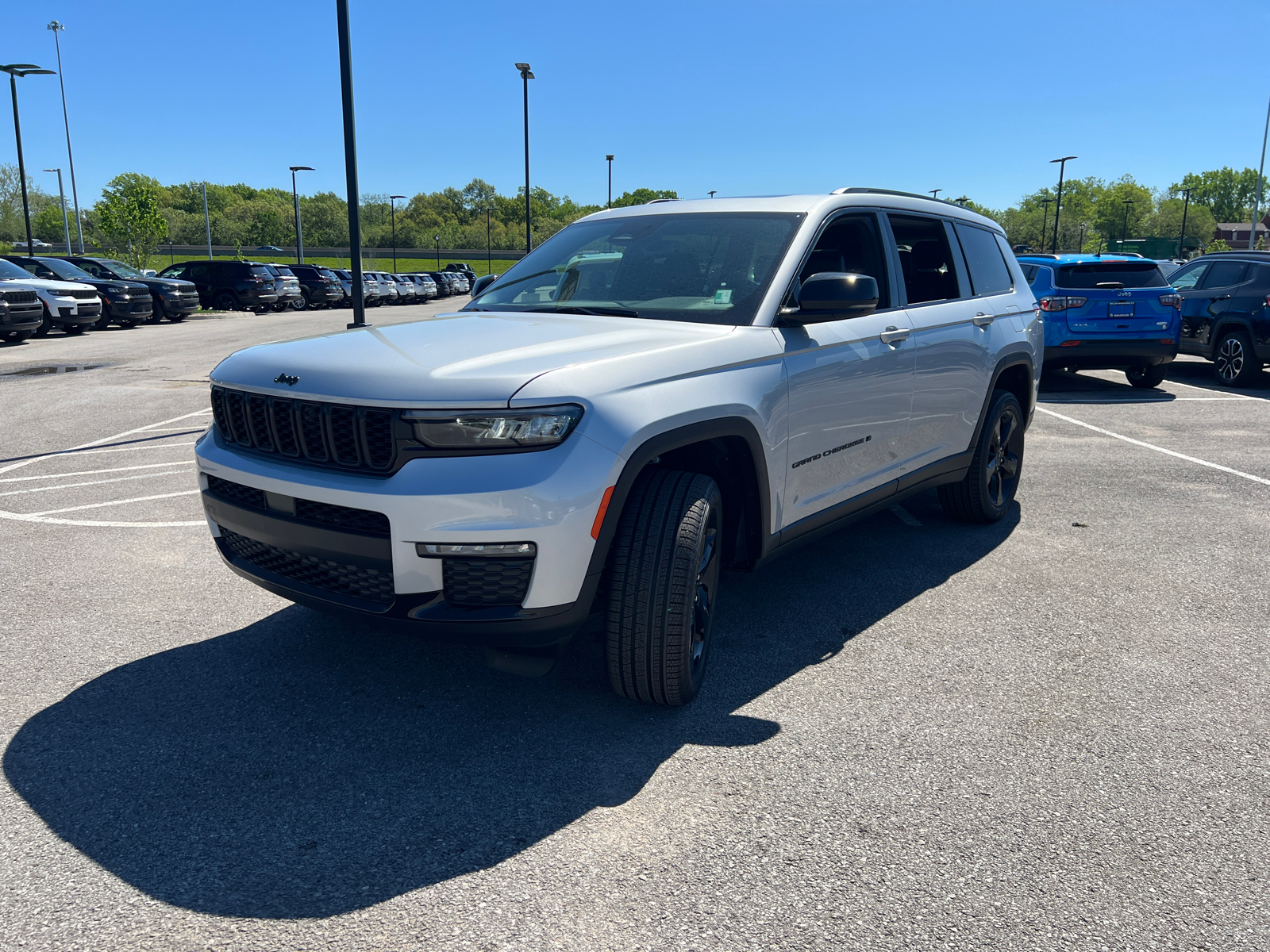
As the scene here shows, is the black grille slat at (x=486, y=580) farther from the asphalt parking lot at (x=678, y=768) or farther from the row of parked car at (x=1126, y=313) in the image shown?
the row of parked car at (x=1126, y=313)

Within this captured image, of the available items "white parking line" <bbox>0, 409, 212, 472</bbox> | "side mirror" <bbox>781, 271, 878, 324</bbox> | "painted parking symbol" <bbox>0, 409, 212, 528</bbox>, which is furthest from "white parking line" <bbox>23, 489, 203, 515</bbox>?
"side mirror" <bbox>781, 271, 878, 324</bbox>

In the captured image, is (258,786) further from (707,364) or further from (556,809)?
(707,364)

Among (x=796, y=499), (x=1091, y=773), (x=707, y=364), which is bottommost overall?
(x=1091, y=773)

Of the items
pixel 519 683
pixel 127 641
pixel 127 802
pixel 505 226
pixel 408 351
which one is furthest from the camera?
pixel 505 226

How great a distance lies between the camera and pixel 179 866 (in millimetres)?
2539

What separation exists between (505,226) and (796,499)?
136896mm

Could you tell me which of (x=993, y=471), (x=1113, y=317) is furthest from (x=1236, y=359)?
(x=993, y=471)

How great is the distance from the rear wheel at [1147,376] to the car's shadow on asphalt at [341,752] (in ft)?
33.9

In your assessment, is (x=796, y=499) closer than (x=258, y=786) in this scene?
No

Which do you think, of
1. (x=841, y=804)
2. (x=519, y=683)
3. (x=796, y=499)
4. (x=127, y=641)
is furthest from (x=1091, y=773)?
(x=127, y=641)

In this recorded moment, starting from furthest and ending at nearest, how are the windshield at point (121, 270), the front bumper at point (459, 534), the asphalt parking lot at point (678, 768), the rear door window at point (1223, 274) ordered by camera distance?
the windshield at point (121, 270), the rear door window at point (1223, 274), the front bumper at point (459, 534), the asphalt parking lot at point (678, 768)

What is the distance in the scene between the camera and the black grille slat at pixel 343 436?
3.04 meters

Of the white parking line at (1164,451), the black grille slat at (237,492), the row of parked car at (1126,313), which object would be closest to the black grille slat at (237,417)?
the black grille slat at (237,492)

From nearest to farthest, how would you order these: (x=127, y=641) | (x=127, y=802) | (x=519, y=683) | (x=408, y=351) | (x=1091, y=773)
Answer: (x=127, y=802), (x=1091, y=773), (x=408, y=351), (x=519, y=683), (x=127, y=641)
